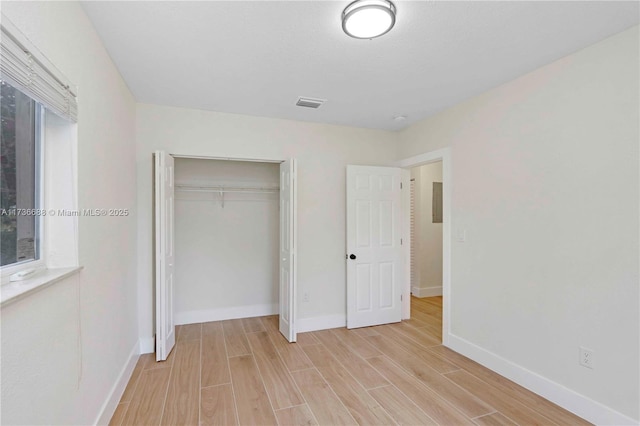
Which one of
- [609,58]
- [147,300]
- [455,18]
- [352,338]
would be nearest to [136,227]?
[147,300]

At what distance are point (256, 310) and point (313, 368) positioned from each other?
5.66ft

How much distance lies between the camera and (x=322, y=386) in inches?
102

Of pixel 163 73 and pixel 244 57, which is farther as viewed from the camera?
pixel 163 73

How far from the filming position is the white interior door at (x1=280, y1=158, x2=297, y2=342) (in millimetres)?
3451

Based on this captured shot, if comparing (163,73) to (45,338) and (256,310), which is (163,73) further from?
(256,310)

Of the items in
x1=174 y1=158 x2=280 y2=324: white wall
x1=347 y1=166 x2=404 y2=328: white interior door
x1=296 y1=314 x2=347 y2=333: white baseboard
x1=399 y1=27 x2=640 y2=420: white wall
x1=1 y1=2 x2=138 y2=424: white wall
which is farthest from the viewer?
x1=174 y1=158 x2=280 y2=324: white wall

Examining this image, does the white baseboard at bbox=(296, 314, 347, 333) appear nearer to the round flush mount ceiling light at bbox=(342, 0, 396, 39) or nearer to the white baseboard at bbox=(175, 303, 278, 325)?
the white baseboard at bbox=(175, 303, 278, 325)

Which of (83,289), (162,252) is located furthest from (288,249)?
(83,289)

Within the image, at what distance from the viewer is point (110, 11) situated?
177 centimetres

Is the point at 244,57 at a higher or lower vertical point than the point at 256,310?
higher

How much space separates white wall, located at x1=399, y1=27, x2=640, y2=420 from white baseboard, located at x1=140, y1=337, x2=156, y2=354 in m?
3.20

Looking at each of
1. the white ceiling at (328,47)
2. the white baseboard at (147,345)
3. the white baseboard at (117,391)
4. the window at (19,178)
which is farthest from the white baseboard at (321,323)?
the window at (19,178)

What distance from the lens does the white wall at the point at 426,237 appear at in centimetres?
548

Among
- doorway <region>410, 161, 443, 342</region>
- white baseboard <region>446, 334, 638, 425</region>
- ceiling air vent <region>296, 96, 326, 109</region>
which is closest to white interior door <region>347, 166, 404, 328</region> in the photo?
ceiling air vent <region>296, 96, 326, 109</region>
